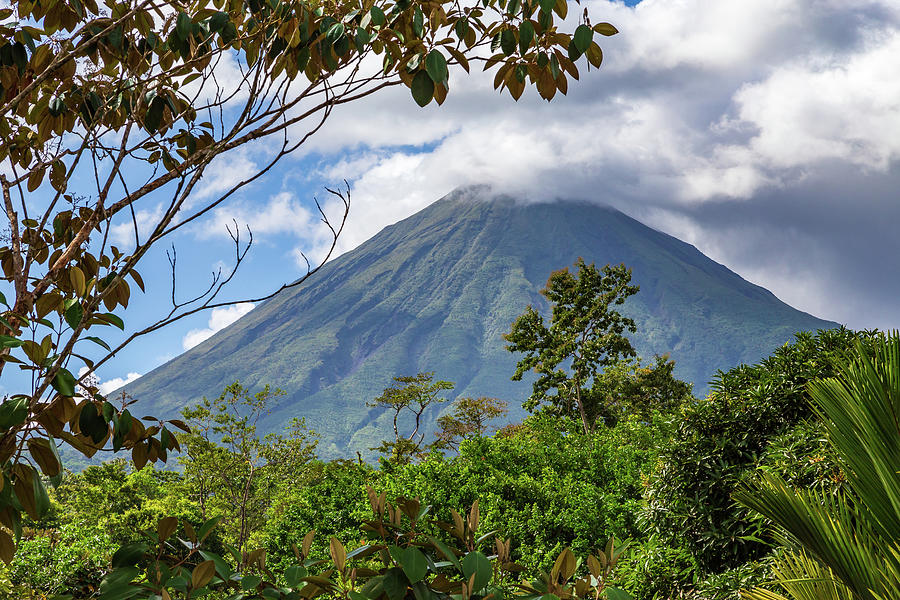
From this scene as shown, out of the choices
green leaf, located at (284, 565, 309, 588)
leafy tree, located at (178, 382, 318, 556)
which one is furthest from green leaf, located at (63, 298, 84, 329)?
leafy tree, located at (178, 382, 318, 556)

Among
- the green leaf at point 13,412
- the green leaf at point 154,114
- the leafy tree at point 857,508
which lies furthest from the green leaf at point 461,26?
the leafy tree at point 857,508

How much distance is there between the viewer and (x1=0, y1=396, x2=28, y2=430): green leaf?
1255 millimetres

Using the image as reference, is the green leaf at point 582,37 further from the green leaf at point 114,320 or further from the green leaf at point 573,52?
the green leaf at point 114,320

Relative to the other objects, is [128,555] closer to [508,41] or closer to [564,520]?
[508,41]

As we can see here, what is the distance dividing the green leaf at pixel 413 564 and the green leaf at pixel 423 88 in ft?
3.49

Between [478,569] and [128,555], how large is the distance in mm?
793

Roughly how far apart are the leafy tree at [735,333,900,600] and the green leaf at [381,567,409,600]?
4.86ft

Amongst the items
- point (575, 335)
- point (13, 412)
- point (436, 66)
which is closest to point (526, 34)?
point (436, 66)

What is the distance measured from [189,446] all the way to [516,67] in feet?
70.5

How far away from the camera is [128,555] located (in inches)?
56.7

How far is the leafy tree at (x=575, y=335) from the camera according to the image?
2447cm

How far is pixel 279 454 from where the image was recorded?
882 inches

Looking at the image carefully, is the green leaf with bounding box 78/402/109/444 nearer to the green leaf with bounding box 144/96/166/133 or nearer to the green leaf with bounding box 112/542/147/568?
the green leaf with bounding box 112/542/147/568

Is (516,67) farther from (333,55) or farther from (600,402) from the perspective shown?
(600,402)
